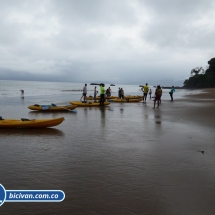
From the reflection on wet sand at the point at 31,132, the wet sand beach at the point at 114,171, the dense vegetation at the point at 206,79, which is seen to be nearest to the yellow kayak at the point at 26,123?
the reflection on wet sand at the point at 31,132

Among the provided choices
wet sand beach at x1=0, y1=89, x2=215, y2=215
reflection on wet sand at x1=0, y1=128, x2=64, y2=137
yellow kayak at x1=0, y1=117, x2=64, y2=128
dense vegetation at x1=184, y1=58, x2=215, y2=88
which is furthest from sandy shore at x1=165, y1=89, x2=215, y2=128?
dense vegetation at x1=184, y1=58, x2=215, y2=88

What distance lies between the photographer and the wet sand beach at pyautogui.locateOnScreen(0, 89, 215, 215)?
3762mm

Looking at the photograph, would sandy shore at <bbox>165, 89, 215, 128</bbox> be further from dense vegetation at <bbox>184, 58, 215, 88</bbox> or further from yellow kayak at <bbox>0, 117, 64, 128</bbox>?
dense vegetation at <bbox>184, 58, 215, 88</bbox>

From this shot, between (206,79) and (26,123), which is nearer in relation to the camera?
(26,123)

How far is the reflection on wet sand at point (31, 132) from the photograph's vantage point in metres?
8.84

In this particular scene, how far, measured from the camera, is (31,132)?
916 centimetres

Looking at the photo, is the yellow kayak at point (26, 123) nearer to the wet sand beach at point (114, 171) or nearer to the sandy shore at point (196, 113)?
the wet sand beach at point (114, 171)

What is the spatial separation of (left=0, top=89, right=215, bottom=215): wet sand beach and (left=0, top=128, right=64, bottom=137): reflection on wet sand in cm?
8

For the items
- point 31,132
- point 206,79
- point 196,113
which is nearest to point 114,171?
point 31,132

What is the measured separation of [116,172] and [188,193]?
1.62 meters

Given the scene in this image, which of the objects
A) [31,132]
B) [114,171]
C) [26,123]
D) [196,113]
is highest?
[26,123]

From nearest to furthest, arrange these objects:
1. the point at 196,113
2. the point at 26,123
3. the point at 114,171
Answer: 1. the point at 114,171
2. the point at 26,123
3. the point at 196,113

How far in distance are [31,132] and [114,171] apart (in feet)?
17.0

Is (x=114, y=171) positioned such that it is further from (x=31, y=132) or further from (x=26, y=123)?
(x=26, y=123)
